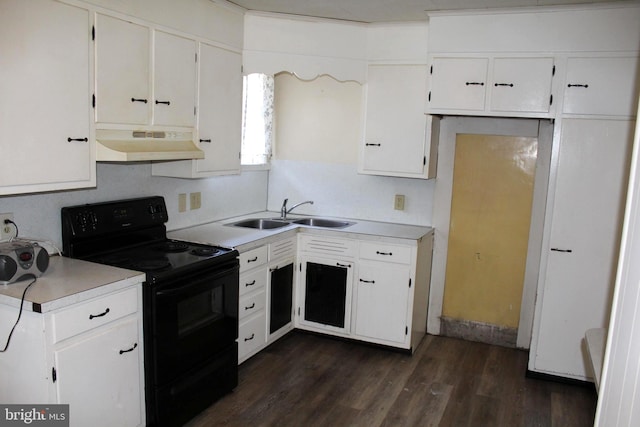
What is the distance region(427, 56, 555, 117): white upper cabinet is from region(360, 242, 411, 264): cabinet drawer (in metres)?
0.96

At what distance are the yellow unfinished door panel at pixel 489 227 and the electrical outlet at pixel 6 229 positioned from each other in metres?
2.95

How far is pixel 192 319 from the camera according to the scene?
2768 millimetres

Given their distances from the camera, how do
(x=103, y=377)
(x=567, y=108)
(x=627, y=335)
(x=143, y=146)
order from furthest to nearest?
1. (x=567, y=108)
2. (x=143, y=146)
3. (x=103, y=377)
4. (x=627, y=335)

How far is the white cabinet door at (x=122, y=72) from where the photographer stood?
8.27 ft

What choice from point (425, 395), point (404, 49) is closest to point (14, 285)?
point (425, 395)

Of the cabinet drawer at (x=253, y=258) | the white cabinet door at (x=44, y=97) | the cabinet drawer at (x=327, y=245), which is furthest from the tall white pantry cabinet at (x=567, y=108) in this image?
the white cabinet door at (x=44, y=97)

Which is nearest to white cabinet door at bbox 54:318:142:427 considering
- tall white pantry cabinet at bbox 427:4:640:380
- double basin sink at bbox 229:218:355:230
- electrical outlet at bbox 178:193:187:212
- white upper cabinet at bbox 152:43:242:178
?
white upper cabinet at bbox 152:43:242:178

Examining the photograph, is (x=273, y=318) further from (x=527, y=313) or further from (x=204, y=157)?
(x=527, y=313)

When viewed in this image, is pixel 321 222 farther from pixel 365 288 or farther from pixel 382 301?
pixel 382 301

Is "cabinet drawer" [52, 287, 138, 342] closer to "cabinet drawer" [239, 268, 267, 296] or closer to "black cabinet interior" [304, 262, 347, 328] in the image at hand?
"cabinet drawer" [239, 268, 267, 296]

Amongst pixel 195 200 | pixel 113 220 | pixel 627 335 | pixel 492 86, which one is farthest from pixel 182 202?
pixel 627 335

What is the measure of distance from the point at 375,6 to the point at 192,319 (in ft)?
7.05

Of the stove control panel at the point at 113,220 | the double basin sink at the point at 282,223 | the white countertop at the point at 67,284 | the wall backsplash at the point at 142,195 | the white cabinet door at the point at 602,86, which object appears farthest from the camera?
the double basin sink at the point at 282,223

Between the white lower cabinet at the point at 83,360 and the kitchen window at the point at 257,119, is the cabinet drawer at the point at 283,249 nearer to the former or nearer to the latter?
the kitchen window at the point at 257,119
